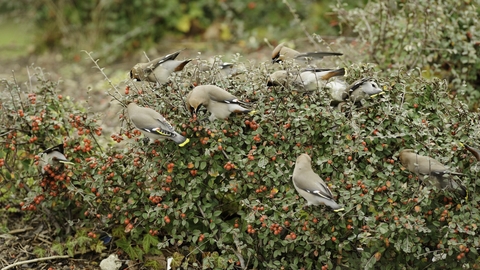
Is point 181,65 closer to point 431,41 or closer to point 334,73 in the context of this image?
point 334,73

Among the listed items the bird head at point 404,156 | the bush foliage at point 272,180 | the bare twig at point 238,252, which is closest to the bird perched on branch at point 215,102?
the bush foliage at point 272,180

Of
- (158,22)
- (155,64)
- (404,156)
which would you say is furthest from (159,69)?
(158,22)

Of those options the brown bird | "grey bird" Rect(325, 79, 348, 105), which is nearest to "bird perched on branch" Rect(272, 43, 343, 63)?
"grey bird" Rect(325, 79, 348, 105)

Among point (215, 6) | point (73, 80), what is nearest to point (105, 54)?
point (73, 80)

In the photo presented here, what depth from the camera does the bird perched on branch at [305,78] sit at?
13.4 ft

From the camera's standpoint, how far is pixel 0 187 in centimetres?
471

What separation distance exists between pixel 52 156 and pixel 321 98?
1856mm

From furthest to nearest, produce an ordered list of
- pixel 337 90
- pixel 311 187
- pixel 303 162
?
pixel 337 90 < pixel 303 162 < pixel 311 187

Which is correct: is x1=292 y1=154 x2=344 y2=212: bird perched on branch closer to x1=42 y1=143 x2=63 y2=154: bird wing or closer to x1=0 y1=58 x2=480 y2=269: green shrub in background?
x1=0 y1=58 x2=480 y2=269: green shrub in background

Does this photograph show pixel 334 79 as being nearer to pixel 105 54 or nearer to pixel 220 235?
pixel 220 235

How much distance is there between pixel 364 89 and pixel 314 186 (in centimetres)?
75

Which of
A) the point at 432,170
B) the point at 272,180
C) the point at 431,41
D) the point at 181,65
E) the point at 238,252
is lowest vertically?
the point at 238,252

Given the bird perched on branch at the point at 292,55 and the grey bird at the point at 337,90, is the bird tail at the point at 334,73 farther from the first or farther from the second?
the bird perched on branch at the point at 292,55

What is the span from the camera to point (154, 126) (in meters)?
3.90
